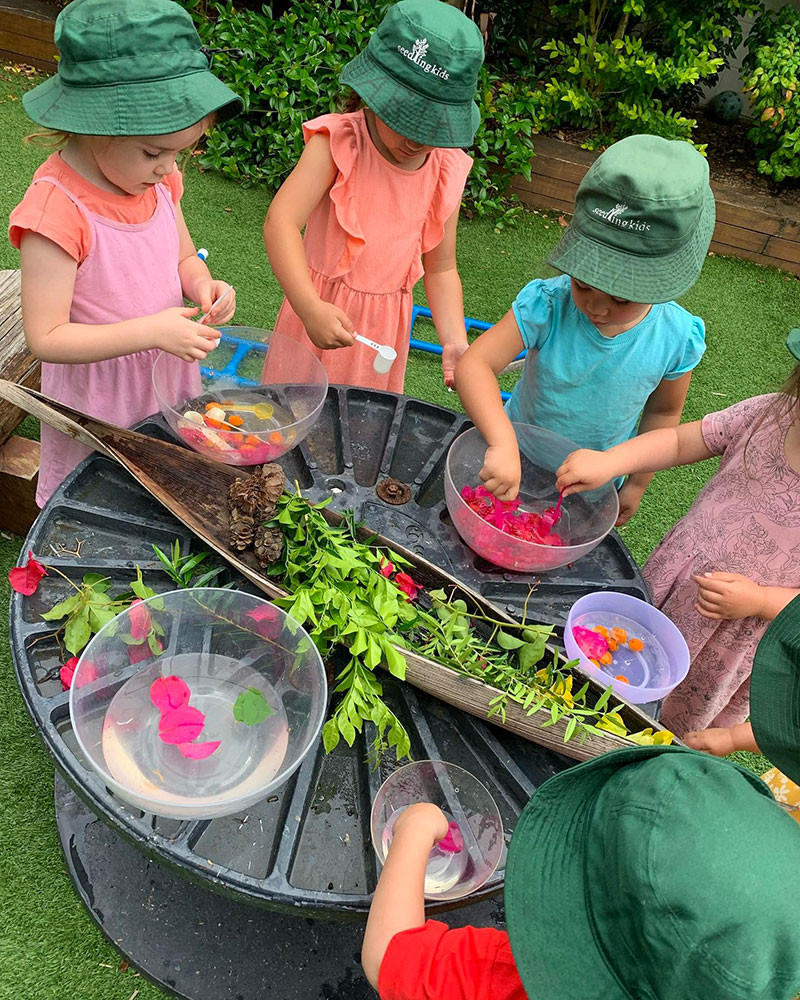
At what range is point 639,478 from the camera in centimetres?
246

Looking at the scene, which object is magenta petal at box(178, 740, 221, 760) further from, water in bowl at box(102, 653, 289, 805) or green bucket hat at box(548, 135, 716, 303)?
green bucket hat at box(548, 135, 716, 303)

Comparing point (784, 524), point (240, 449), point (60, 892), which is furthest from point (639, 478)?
point (60, 892)

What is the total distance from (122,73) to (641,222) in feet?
3.81

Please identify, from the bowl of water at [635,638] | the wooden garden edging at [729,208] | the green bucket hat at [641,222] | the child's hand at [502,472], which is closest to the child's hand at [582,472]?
the child's hand at [502,472]

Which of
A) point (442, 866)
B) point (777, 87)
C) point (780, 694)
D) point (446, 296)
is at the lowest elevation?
point (442, 866)

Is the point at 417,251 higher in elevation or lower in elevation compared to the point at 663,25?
lower

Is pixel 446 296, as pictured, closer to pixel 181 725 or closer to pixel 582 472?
pixel 582 472

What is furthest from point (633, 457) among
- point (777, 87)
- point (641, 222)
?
point (777, 87)

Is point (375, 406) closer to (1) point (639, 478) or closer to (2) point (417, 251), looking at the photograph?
(2) point (417, 251)

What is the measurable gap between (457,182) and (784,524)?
1399 mm

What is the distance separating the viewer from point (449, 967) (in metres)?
1.10

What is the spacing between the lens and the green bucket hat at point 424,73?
6.37ft

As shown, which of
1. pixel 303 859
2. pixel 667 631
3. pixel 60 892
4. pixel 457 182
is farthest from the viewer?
pixel 457 182

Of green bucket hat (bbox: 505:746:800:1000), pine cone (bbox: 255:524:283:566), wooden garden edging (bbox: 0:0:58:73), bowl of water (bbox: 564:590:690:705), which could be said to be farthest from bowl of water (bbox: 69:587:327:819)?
wooden garden edging (bbox: 0:0:58:73)
